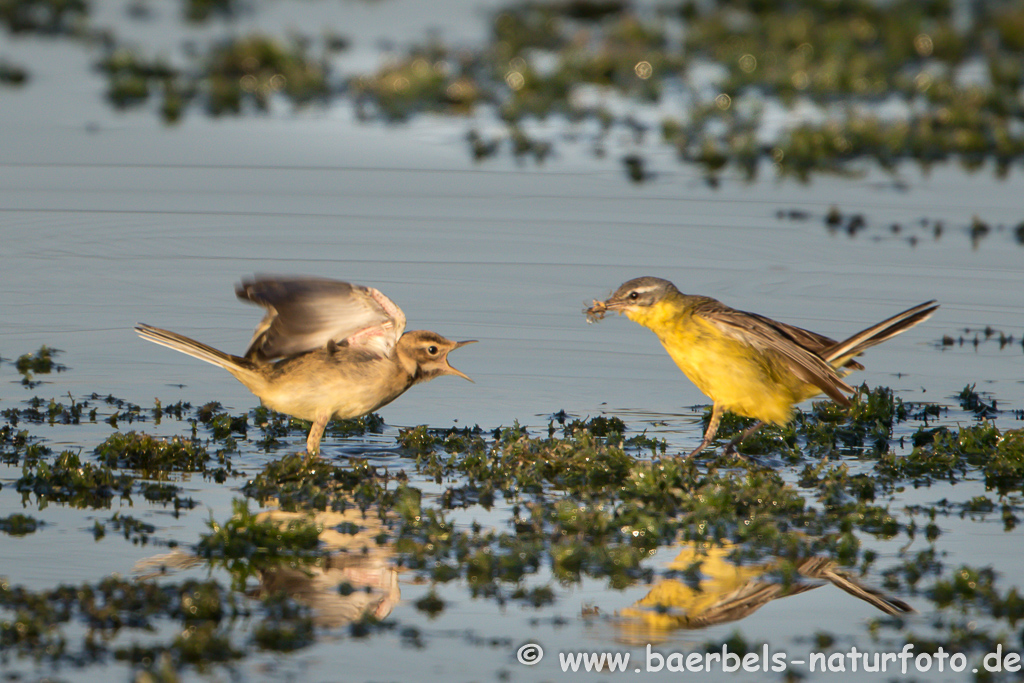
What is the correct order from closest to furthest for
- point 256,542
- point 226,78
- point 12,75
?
point 256,542 < point 12,75 < point 226,78

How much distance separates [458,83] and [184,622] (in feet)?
52.3

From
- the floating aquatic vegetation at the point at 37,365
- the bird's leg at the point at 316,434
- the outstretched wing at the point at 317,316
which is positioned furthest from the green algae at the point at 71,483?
the floating aquatic vegetation at the point at 37,365

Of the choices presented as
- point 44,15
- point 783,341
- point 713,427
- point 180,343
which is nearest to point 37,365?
point 180,343

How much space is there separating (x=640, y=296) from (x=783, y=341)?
41.3 inches

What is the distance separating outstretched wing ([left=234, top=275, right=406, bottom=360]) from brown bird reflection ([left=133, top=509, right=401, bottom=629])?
4.41ft

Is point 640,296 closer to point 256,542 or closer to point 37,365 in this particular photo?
point 256,542

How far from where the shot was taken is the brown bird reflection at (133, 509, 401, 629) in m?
6.84

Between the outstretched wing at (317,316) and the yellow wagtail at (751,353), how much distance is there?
1.91 m

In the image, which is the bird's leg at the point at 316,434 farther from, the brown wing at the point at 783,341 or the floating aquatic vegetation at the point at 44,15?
the floating aquatic vegetation at the point at 44,15

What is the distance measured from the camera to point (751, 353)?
30.6 ft

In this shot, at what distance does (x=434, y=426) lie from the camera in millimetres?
10055

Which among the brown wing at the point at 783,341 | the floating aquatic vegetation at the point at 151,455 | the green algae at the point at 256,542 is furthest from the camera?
the brown wing at the point at 783,341

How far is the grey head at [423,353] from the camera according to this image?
9383 millimetres

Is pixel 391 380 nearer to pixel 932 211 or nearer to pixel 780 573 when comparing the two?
pixel 780 573
